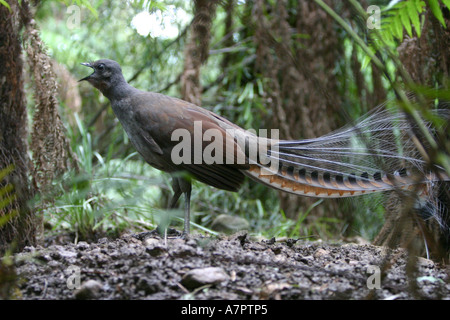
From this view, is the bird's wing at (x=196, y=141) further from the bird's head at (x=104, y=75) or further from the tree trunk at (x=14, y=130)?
the tree trunk at (x=14, y=130)

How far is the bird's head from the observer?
8.73 feet

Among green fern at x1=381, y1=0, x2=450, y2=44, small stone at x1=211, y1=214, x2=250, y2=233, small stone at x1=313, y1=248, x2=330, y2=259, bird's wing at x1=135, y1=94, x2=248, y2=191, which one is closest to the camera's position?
small stone at x1=313, y1=248, x2=330, y2=259

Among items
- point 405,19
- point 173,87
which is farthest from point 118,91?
point 173,87

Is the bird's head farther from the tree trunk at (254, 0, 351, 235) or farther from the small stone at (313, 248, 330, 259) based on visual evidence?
the tree trunk at (254, 0, 351, 235)

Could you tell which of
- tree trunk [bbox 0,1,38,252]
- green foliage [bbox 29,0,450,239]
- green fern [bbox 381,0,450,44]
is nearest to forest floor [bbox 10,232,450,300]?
tree trunk [bbox 0,1,38,252]

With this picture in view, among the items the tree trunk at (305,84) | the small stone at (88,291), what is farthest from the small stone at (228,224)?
the small stone at (88,291)

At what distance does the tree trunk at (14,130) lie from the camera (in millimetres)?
2473

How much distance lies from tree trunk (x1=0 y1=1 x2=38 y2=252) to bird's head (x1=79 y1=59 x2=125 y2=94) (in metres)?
0.40

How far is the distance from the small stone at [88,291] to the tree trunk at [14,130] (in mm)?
1032

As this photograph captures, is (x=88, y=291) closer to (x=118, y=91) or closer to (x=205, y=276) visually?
(x=205, y=276)

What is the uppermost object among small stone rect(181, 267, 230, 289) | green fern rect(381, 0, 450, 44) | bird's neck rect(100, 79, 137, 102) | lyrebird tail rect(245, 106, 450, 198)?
green fern rect(381, 0, 450, 44)

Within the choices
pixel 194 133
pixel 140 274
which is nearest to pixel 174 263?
pixel 140 274

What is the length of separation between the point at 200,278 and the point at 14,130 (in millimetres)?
1566
